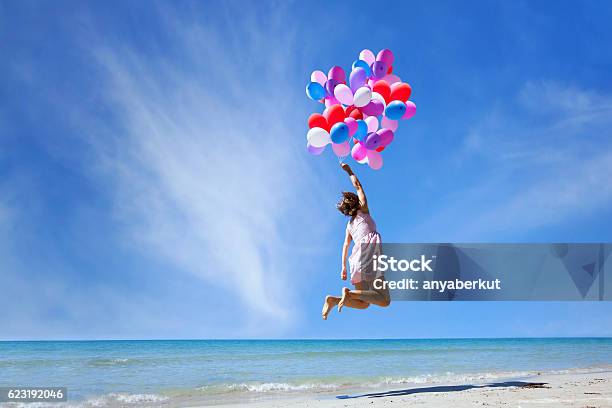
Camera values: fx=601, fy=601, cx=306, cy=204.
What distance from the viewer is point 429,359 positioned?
15711 millimetres

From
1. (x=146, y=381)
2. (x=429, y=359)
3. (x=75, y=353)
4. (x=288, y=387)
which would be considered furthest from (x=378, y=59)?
(x=75, y=353)

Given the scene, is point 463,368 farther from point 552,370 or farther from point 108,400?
point 108,400

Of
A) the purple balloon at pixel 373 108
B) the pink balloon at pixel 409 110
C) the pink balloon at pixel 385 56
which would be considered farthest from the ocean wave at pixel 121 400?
the pink balloon at pixel 385 56

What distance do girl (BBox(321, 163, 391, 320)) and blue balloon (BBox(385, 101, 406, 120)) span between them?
32.2 inches

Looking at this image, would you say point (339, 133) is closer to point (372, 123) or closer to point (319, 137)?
point (319, 137)

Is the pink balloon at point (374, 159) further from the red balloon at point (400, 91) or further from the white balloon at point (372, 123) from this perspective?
the red balloon at point (400, 91)

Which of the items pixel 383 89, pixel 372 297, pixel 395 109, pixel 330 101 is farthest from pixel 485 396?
pixel 330 101

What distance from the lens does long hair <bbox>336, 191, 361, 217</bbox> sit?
232 inches

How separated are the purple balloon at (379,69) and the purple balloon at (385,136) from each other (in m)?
0.60

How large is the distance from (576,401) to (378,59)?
14.7 ft

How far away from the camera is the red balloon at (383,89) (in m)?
6.39

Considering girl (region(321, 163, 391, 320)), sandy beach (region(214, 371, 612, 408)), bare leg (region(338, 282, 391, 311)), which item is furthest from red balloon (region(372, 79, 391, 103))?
sandy beach (region(214, 371, 612, 408))

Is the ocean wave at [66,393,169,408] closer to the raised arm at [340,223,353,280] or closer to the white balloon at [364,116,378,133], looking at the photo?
the raised arm at [340,223,353,280]

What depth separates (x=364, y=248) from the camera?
5828mm
